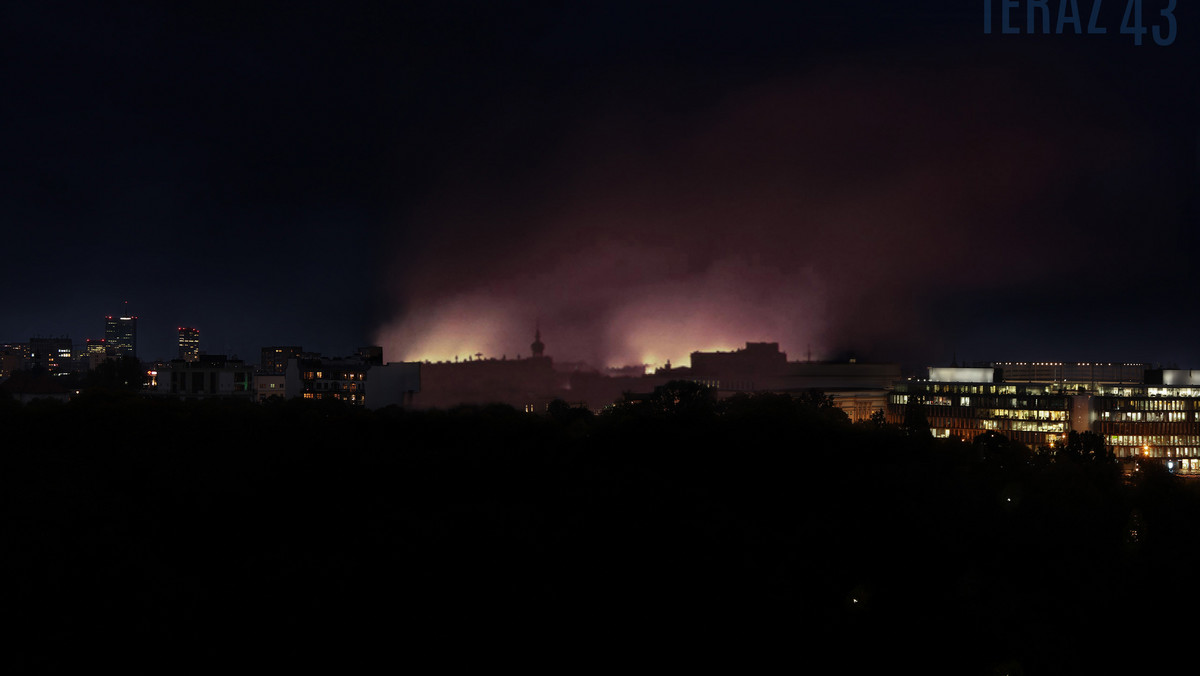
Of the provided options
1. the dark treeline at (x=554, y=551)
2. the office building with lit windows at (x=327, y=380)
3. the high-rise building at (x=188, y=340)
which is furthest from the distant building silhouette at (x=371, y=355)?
the high-rise building at (x=188, y=340)

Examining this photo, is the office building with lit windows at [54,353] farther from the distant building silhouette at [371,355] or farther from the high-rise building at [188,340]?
the distant building silhouette at [371,355]

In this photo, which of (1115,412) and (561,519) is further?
(1115,412)

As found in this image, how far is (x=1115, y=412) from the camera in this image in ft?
228

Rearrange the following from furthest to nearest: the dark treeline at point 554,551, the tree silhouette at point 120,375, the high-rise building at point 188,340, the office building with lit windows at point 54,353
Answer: the high-rise building at point 188,340, the office building with lit windows at point 54,353, the tree silhouette at point 120,375, the dark treeline at point 554,551

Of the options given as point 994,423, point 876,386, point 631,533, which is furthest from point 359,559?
point 876,386

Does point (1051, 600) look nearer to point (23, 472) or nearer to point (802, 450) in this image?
Result: point (802, 450)

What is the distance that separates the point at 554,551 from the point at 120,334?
18558 cm

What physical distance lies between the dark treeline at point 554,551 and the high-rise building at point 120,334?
15774 cm

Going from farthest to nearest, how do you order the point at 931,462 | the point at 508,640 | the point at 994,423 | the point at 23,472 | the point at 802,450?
the point at 994,423
the point at 931,462
the point at 802,450
the point at 23,472
the point at 508,640

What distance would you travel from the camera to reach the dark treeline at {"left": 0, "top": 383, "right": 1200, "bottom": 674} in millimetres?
13969

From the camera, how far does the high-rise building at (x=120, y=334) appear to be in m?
164

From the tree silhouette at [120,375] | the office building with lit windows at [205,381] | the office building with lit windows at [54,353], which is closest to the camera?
the office building with lit windows at [205,381]

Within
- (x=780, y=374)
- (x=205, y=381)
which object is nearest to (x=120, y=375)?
(x=205, y=381)

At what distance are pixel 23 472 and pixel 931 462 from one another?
27.8 m
